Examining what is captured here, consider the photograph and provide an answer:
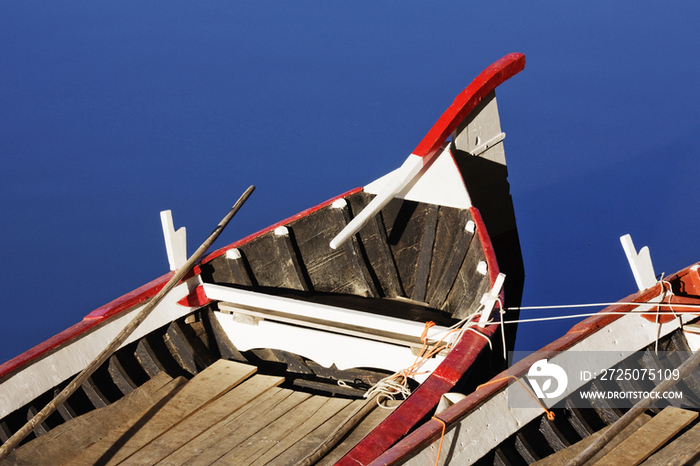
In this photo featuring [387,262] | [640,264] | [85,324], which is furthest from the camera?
[387,262]

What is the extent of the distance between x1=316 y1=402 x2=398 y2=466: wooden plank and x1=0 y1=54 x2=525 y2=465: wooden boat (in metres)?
0.01

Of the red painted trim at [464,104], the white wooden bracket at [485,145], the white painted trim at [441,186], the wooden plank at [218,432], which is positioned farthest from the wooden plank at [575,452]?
the white wooden bracket at [485,145]

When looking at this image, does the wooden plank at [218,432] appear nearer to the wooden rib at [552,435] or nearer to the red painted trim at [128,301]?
the red painted trim at [128,301]

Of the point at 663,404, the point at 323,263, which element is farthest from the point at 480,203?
the point at 663,404

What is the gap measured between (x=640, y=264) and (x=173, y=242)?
9.78ft

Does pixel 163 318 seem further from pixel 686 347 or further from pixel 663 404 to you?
pixel 686 347

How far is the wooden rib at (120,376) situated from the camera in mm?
3621

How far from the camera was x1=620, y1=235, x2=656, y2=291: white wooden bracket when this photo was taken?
3824mm

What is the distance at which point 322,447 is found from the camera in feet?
9.11

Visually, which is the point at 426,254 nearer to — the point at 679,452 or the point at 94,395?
the point at 679,452

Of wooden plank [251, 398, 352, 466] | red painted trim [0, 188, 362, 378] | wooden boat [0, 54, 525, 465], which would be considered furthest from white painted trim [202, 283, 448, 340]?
wooden plank [251, 398, 352, 466]

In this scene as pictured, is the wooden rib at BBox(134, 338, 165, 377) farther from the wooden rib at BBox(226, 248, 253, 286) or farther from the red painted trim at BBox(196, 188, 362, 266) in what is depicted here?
the wooden rib at BBox(226, 248, 253, 286)

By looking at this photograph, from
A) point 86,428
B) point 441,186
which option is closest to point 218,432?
point 86,428

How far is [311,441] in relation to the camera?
3.03 m
